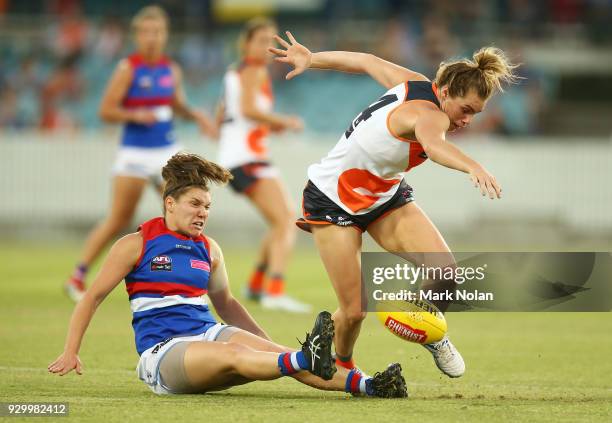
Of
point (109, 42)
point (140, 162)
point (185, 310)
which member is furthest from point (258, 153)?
point (109, 42)

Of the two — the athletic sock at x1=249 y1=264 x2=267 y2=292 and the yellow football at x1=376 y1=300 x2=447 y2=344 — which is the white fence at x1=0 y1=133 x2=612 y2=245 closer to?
the athletic sock at x1=249 y1=264 x2=267 y2=292

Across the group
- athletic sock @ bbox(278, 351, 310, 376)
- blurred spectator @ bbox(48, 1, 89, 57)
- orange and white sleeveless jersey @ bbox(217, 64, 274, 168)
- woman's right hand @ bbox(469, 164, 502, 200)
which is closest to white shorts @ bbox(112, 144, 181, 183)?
orange and white sleeveless jersey @ bbox(217, 64, 274, 168)

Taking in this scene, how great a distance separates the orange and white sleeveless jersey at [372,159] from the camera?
7.04 m

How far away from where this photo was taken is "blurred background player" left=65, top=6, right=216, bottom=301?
474 inches

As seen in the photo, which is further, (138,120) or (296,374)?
(138,120)

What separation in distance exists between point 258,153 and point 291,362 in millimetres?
6152

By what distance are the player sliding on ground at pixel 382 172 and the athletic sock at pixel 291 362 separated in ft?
3.20

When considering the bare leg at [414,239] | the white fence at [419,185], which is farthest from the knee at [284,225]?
the white fence at [419,185]

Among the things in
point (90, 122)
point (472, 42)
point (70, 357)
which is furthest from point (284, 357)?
point (472, 42)

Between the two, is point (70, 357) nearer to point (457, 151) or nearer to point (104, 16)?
point (457, 151)

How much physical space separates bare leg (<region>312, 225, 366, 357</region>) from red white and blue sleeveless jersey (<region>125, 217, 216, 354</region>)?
83 centimetres

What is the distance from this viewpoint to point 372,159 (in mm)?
7172

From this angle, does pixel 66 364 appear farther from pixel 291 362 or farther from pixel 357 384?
pixel 357 384

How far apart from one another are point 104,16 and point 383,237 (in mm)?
18163
